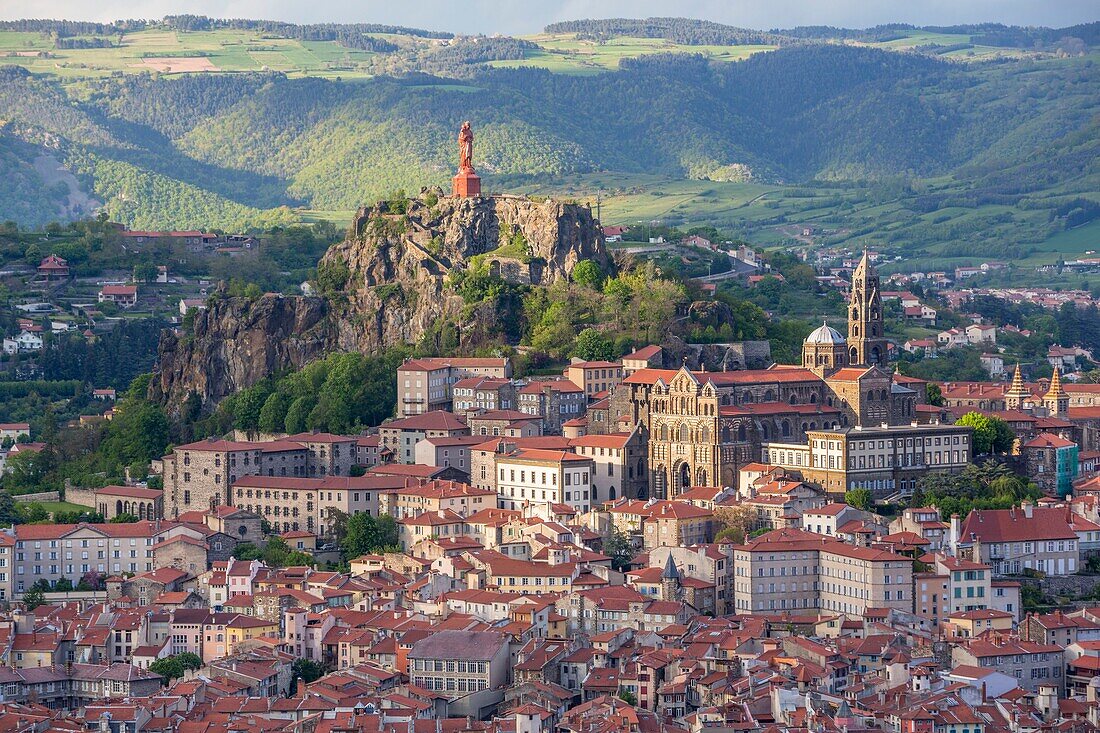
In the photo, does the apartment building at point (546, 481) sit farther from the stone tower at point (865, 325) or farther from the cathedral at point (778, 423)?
the stone tower at point (865, 325)

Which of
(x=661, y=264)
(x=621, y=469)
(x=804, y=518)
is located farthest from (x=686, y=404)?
(x=661, y=264)

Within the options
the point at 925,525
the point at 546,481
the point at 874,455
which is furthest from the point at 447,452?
the point at 925,525

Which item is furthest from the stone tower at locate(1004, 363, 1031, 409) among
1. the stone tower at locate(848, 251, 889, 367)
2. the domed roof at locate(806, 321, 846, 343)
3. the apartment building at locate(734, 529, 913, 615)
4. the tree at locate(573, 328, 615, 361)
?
the apartment building at locate(734, 529, 913, 615)

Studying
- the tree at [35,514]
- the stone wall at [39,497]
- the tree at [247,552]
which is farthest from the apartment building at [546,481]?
the stone wall at [39,497]

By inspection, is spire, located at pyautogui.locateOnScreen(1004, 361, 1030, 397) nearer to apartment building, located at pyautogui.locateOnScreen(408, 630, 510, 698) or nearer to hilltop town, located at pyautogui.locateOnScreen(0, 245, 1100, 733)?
hilltop town, located at pyautogui.locateOnScreen(0, 245, 1100, 733)

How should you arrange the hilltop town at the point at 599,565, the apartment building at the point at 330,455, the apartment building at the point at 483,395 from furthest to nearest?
1. the apartment building at the point at 483,395
2. the apartment building at the point at 330,455
3. the hilltop town at the point at 599,565

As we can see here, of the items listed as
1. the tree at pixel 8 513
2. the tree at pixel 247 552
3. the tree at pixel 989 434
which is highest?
the tree at pixel 989 434

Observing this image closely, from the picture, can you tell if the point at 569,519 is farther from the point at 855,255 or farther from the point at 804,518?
the point at 855,255

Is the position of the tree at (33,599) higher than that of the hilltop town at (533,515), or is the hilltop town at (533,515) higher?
the hilltop town at (533,515)
